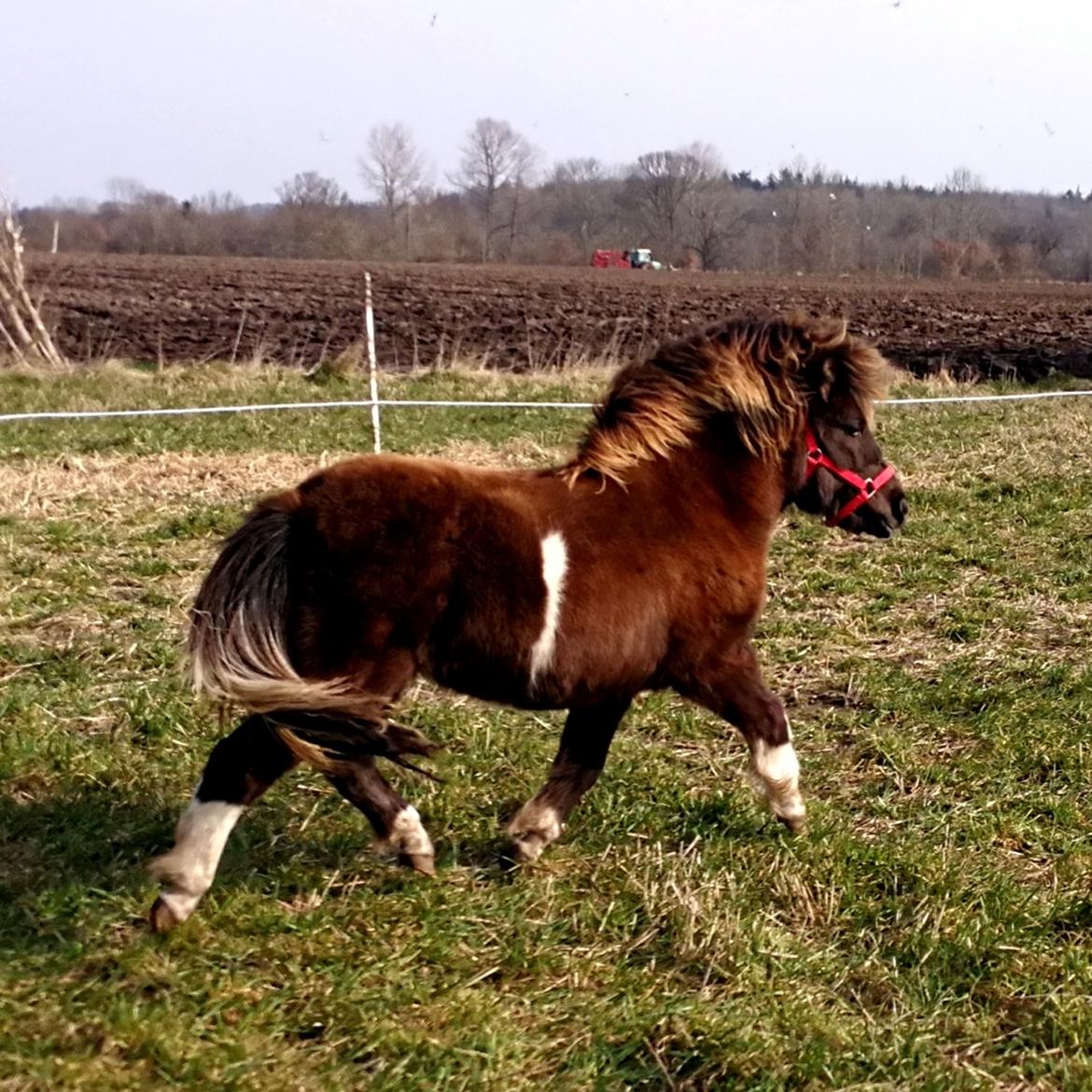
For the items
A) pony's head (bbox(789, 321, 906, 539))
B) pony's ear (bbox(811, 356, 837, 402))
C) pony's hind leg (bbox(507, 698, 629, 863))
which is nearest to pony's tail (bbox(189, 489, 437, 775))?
pony's hind leg (bbox(507, 698, 629, 863))

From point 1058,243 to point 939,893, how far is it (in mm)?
70266

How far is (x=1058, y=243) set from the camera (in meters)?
66.6

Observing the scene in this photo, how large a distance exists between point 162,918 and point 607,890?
1.30 metres

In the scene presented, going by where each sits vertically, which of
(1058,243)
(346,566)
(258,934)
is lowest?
(258,934)

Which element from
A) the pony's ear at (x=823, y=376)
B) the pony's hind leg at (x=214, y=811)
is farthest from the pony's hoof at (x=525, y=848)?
the pony's ear at (x=823, y=376)

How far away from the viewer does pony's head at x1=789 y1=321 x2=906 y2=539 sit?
4.17m

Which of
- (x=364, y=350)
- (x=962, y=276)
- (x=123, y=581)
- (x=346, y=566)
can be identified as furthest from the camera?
(x=962, y=276)

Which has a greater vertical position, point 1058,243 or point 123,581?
point 1058,243

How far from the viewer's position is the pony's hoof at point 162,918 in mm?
3344

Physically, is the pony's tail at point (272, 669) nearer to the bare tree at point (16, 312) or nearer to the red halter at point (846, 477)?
the red halter at point (846, 477)

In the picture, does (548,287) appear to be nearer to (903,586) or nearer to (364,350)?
(364,350)

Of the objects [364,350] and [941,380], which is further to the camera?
[364,350]

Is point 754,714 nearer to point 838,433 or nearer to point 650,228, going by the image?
point 838,433

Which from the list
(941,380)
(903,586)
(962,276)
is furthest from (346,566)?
(962,276)
